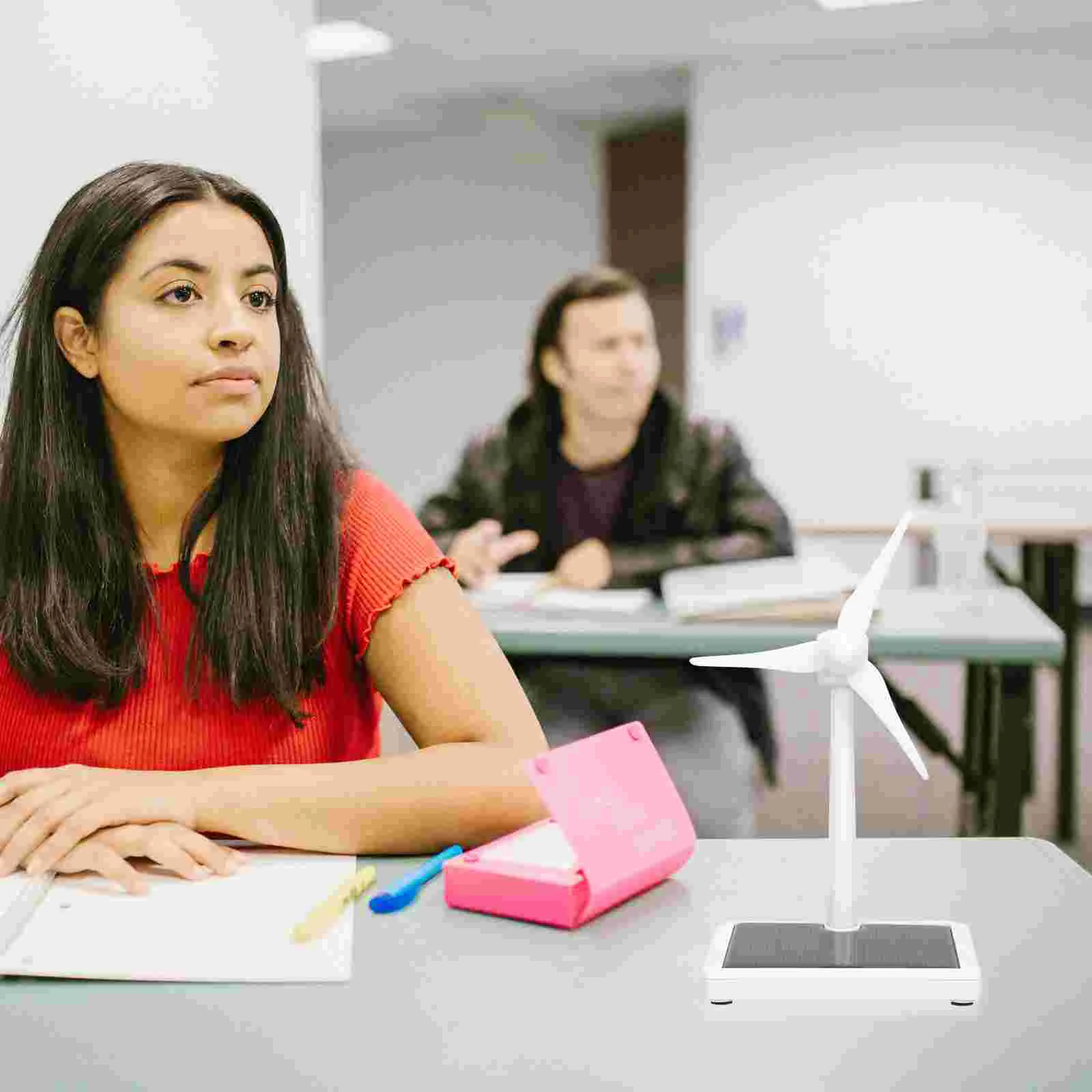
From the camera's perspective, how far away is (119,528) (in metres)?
1.34

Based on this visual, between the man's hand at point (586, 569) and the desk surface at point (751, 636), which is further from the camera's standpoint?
the man's hand at point (586, 569)

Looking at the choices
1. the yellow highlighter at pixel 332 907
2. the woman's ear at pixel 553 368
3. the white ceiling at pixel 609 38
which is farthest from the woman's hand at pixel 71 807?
the white ceiling at pixel 609 38

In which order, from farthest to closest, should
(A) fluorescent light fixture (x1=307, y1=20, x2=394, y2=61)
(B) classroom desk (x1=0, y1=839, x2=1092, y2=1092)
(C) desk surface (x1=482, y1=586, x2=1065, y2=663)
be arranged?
(A) fluorescent light fixture (x1=307, y1=20, x2=394, y2=61) → (C) desk surface (x1=482, y1=586, x2=1065, y2=663) → (B) classroom desk (x1=0, y1=839, x2=1092, y2=1092)

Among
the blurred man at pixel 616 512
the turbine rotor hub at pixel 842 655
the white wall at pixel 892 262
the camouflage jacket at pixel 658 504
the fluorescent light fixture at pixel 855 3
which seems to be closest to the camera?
the turbine rotor hub at pixel 842 655

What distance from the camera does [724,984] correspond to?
82 centimetres

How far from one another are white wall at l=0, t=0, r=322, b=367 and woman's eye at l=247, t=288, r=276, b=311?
62 cm

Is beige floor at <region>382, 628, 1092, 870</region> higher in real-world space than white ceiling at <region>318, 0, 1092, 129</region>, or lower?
lower

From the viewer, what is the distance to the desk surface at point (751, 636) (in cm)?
222

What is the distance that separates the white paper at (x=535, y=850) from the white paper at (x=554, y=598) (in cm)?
137

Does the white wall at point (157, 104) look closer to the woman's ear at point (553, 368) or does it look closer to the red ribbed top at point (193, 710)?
the woman's ear at point (553, 368)

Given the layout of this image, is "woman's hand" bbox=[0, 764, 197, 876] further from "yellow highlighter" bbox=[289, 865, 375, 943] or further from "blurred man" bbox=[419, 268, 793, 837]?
"blurred man" bbox=[419, 268, 793, 837]

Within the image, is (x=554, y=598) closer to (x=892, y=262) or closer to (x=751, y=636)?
(x=751, y=636)

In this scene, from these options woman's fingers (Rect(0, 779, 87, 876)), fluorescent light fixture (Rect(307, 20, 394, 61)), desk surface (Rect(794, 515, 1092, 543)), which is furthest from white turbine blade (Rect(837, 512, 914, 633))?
fluorescent light fixture (Rect(307, 20, 394, 61))

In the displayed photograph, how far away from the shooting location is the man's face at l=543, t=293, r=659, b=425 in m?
2.75
